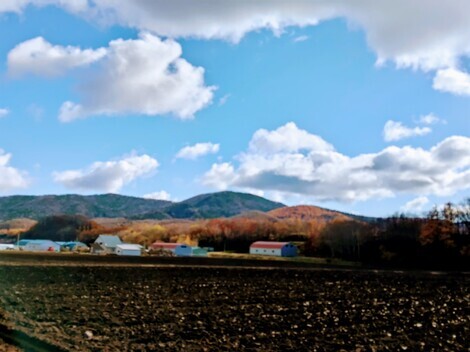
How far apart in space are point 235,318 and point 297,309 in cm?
419

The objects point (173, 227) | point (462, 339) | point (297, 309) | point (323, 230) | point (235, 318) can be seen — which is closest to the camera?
point (462, 339)

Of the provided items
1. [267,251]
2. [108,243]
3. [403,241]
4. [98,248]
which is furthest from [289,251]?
[98,248]

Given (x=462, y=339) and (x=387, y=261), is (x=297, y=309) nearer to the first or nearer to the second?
(x=462, y=339)

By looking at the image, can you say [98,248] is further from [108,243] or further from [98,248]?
[108,243]

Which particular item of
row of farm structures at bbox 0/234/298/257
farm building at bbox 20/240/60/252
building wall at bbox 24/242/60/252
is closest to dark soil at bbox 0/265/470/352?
row of farm structures at bbox 0/234/298/257

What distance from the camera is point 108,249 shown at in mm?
128250

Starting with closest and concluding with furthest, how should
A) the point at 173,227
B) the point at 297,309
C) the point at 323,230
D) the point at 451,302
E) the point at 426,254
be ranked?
the point at 297,309 → the point at 451,302 → the point at 426,254 → the point at 323,230 → the point at 173,227

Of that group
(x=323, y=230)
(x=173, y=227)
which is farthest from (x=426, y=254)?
(x=173, y=227)

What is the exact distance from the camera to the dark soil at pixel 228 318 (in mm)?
14172

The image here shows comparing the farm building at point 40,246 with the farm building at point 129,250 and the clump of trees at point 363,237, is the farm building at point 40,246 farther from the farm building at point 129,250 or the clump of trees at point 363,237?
the clump of trees at point 363,237

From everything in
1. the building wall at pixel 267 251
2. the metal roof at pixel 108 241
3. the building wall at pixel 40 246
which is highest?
the metal roof at pixel 108 241

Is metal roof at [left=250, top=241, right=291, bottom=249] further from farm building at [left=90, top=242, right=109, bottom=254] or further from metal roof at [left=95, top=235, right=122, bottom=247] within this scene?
farm building at [left=90, top=242, right=109, bottom=254]

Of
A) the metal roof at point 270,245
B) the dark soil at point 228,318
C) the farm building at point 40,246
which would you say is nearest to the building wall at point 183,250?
the metal roof at point 270,245

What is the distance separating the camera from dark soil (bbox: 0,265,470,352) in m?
14.2
